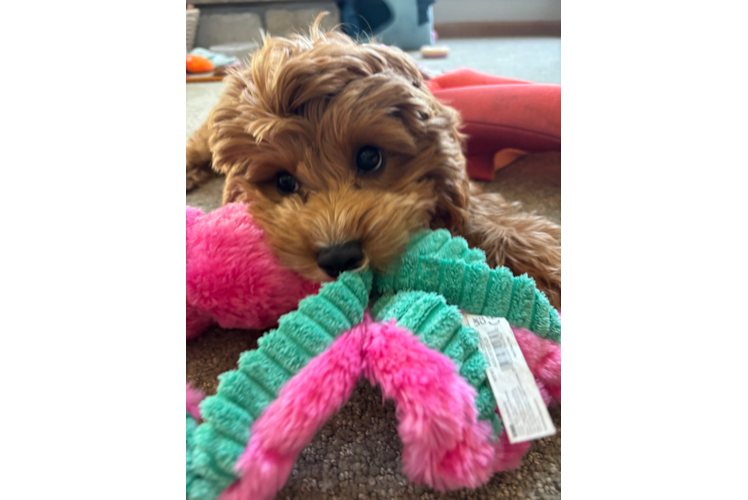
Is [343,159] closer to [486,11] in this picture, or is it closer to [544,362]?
[544,362]

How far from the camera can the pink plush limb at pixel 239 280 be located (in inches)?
33.6

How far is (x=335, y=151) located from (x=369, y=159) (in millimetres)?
74

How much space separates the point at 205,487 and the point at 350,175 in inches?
23.6

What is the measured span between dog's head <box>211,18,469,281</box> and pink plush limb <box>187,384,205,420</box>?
0.27 m

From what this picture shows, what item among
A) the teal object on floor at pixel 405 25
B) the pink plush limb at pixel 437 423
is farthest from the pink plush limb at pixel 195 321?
the teal object on floor at pixel 405 25

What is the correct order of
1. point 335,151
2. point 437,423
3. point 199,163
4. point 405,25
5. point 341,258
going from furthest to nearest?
1. point 405,25
2. point 199,163
3. point 335,151
4. point 341,258
5. point 437,423

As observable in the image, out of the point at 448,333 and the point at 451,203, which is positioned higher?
the point at 451,203

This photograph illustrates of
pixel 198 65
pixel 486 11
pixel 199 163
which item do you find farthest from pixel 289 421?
pixel 486 11

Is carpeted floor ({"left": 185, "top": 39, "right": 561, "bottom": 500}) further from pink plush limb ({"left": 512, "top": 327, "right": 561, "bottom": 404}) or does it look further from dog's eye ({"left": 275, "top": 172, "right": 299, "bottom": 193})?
dog's eye ({"left": 275, "top": 172, "right": 299, "bottom": 193})

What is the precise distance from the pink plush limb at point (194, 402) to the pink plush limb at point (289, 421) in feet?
0.35

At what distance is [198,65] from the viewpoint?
3.34 metres

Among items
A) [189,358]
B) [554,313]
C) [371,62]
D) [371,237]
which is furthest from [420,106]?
[189,358]

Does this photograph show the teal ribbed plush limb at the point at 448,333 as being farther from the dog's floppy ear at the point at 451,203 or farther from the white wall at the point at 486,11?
the white wall at the point at 486,11
